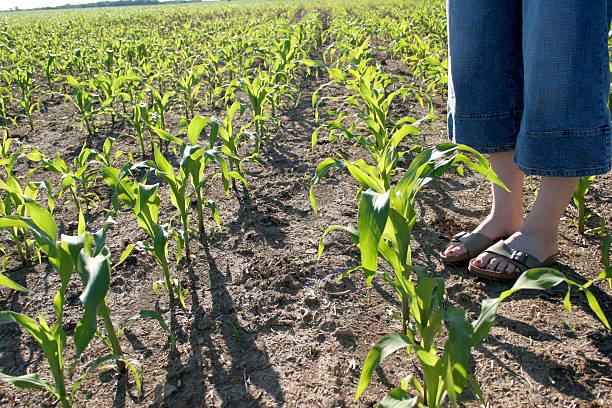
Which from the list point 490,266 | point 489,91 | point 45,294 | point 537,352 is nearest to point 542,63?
point 489,91

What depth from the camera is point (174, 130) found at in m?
4.23

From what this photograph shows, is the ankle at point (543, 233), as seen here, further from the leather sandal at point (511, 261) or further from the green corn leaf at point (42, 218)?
the green corn leaf at point (42, 218)

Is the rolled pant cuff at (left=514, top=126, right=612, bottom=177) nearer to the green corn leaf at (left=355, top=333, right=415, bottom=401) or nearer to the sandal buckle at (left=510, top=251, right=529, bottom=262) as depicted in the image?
the sandal buckle at (left=510, top=251, right=529, bottom=262)

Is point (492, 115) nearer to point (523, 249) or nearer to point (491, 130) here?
point (491, 130)

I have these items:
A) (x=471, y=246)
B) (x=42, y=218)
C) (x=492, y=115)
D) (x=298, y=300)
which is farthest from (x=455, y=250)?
(x=42, y=218)

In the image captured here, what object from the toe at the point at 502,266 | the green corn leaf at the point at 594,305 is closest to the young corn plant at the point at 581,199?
the toe at the point at 502,266

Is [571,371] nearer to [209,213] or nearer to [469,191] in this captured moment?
[469,191]

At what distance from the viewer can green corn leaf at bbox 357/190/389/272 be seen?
102cm

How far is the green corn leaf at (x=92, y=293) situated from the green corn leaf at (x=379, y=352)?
0.62m

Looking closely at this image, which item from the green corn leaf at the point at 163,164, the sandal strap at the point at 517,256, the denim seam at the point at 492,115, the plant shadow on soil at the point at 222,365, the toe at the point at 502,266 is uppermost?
the denim seam at the point at 492,115

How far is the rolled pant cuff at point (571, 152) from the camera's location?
1.58 meters

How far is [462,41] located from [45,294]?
1991 millimetres

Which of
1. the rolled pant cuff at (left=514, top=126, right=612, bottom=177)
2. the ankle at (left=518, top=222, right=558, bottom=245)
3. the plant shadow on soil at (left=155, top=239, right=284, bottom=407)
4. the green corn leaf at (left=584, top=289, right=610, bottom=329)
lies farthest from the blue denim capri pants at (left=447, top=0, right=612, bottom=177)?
the plant shadow on soil at (left=155, top=239, right=284, bottom=407)

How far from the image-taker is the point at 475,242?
1.95 m
